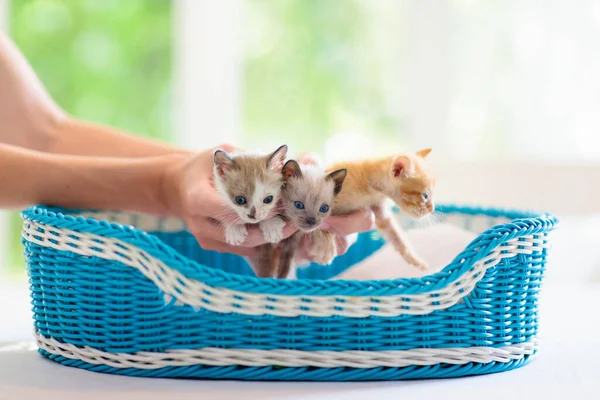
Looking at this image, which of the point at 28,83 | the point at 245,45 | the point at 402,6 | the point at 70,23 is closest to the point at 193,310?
the point at 28,83

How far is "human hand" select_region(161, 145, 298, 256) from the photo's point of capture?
1008mm

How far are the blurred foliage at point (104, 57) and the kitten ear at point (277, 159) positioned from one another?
324cm

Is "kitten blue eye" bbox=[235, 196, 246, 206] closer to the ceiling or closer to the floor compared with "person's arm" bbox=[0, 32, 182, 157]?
closer to the floor

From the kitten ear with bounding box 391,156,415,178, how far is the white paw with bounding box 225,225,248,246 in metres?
0.23

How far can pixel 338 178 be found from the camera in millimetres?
1000

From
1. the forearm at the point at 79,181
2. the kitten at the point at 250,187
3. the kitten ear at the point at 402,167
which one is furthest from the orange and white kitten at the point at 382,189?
the forearm at the point at 79,181

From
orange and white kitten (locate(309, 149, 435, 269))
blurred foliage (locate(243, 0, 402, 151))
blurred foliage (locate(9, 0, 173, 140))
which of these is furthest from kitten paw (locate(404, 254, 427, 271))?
blurred foliage (locate(9, 0, 173, 140))

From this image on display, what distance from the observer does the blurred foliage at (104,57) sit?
4.06 meters

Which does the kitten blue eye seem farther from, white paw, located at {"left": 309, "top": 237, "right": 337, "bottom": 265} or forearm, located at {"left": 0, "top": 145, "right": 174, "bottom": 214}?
forearm, located at {"left": 0, "top": 145, "right": 174, "bottom": 214}

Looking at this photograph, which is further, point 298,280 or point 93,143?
point 93,143

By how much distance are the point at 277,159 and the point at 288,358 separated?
0.27 m

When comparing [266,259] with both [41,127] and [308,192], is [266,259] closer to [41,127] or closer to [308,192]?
[308,192]

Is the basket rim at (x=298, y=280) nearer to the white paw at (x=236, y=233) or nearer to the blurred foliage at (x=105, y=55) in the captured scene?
the white paw at (x=236, y=233)

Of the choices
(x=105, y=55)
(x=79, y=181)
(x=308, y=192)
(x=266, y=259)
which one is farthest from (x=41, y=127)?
(x=105, y=55)
